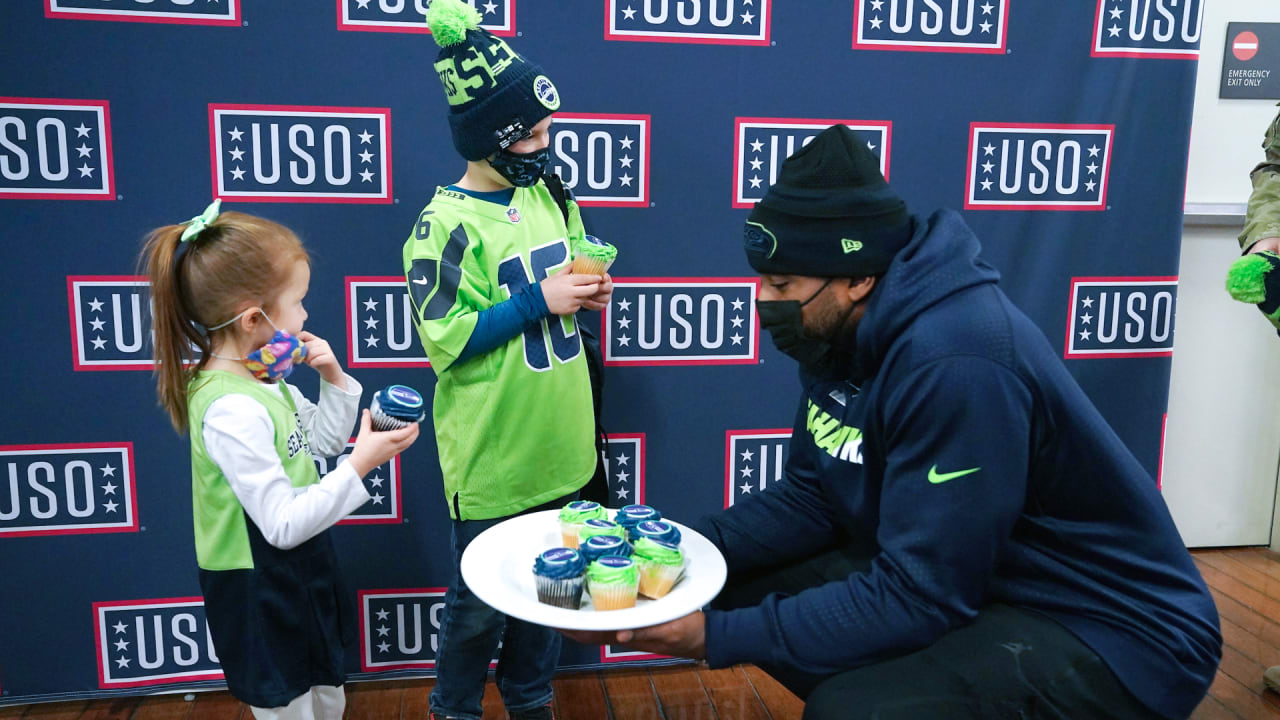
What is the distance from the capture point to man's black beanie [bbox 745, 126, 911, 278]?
139 cm

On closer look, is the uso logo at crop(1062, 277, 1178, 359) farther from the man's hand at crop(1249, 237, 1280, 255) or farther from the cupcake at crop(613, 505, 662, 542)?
the cupcake at crop(613, 505, 662, 542)

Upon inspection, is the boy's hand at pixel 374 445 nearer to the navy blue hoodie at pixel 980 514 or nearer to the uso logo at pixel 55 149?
the navy blue hoodie at pixel 980 514

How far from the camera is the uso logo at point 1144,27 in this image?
250 centimetres

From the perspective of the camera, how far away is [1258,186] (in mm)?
2393

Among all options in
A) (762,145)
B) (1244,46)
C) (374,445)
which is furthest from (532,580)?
(1244,46)

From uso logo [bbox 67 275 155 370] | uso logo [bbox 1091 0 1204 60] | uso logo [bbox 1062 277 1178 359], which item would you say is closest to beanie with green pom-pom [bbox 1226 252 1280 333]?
uso logo [bbox 1062 277 1178 359]

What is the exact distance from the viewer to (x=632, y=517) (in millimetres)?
1581

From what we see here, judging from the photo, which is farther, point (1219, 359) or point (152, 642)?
point (1219, 359)

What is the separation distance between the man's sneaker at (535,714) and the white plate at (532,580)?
0.69 metres

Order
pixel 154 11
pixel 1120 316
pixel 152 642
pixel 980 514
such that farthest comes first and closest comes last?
1. pixel 1120 316
2. pixel 152 642
3. pixel 154 11
4. pixel 980 514

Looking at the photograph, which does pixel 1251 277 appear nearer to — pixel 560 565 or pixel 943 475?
pixel 943 475

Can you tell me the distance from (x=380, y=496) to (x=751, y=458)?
3.24 ft

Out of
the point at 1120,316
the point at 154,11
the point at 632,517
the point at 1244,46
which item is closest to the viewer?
the point at 632,517

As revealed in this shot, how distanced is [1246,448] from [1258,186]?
120 centimetres
